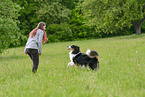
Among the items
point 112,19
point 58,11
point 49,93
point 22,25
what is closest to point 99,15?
point 112,19

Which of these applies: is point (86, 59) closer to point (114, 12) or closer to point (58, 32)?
point (114, 12)

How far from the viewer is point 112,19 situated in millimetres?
28891

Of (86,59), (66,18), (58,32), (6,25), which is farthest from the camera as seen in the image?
(66,18)

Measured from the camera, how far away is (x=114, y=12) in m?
28.1

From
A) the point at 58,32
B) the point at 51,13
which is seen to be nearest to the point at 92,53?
the point at 51,13

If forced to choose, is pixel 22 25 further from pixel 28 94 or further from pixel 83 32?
pixel 28 94

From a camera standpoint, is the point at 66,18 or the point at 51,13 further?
the point at 66,18

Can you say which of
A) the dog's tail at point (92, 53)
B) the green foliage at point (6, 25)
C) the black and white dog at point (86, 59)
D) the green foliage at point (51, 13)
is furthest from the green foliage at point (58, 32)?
the dog's tail at point (92, 53)

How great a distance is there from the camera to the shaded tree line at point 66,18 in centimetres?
1741

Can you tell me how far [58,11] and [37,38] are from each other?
113ft

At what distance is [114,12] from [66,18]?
17.3 m

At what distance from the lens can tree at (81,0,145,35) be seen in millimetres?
27688

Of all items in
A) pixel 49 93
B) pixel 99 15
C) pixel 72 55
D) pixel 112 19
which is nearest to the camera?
pixel 49 93

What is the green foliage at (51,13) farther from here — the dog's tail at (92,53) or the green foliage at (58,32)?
the dog's tail at (92,53)
